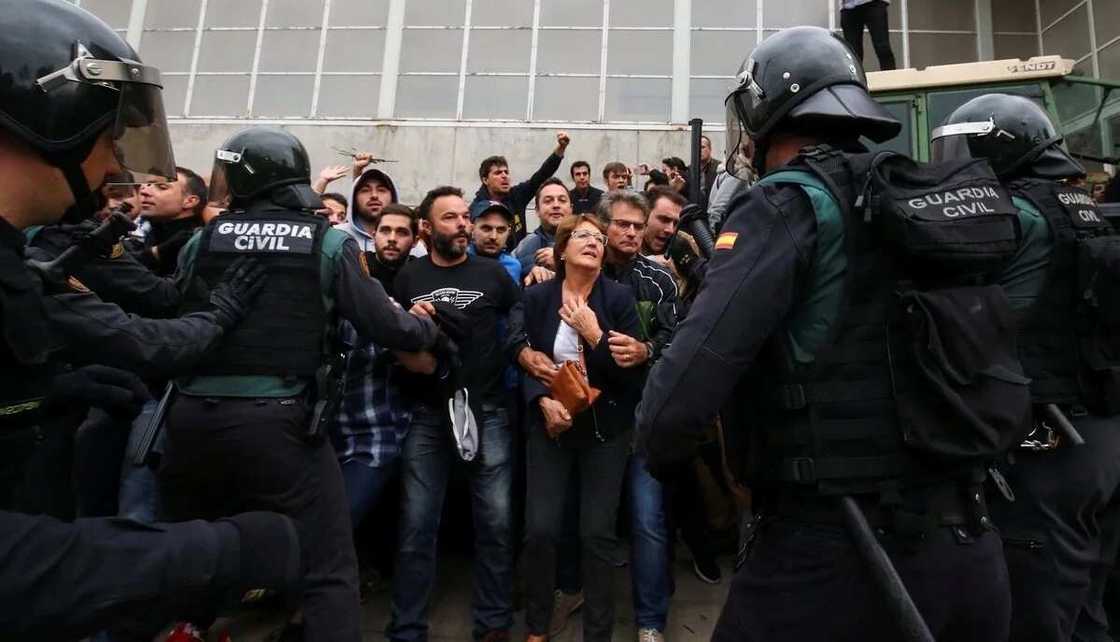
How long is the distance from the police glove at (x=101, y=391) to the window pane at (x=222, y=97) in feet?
32.9

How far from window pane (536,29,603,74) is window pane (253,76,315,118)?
357 centimetres

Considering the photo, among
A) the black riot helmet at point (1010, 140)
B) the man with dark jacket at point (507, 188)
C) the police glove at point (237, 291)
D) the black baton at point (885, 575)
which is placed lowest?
the black baton at point (885, 575)

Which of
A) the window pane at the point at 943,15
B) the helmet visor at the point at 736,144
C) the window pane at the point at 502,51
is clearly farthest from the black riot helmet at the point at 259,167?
the window pane at the point at 943,15

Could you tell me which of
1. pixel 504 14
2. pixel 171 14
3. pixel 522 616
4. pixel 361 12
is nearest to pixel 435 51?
pixel 504 14

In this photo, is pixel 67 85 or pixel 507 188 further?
pixel 507 188

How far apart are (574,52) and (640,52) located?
0.97m

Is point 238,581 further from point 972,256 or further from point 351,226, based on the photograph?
point 351,226

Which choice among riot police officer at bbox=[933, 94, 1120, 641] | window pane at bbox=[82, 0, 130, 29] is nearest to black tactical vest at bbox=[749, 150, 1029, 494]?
riot police officer at bbox=[933, 94, 1120, 641]

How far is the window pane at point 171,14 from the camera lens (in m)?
11.9

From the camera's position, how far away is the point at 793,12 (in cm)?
1093

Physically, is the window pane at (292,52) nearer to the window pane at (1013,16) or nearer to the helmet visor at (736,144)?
the window pane at (1013,16)

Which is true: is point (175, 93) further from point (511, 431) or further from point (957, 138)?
point (957, 138)

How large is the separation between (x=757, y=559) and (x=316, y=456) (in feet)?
6.41

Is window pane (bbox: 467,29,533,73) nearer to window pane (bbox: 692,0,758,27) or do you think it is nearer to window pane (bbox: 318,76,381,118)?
window pane (bbox: 318,76,381,118)
